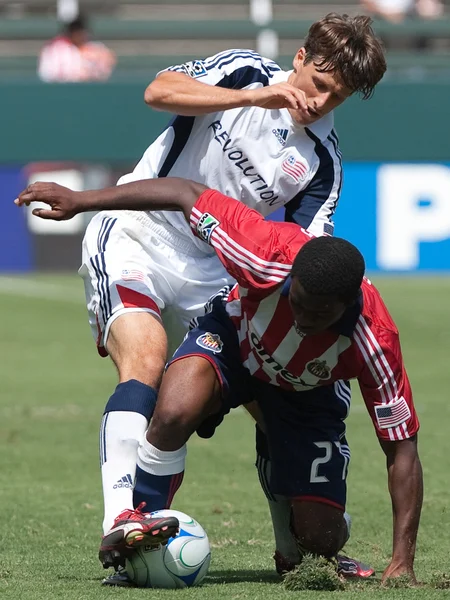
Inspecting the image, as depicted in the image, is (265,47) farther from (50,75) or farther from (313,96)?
(313,96)

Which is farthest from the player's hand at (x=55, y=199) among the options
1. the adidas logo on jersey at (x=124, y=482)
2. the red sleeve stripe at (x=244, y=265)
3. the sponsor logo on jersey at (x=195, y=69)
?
the adidas logo on jersey at (x=124, y=482)

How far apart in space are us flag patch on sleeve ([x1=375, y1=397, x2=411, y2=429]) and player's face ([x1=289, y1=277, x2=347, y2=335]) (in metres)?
0.36

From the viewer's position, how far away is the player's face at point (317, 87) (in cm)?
502

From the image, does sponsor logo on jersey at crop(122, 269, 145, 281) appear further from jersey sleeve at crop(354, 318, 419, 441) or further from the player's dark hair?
the player's dark hair

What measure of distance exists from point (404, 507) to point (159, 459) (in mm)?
888

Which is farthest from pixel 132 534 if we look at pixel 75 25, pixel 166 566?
pixel 75 25

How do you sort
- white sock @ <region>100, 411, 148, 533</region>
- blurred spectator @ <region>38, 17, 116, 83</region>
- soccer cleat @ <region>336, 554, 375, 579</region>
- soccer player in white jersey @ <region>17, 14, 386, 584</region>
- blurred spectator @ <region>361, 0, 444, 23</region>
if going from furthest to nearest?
blurred spectator @ <region>361, 0, 444, 23</region>, blurred spectator @ <region>38, 17, 116, 83</region>, soccer player in white jersey @ <region>17, 14, 386, 584</region>, soccer cleat @ <region>336, 554, 375, 579</region>, white sock @ <region>100, 411, 148, 533</region>

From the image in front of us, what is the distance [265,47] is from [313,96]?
46.6ft

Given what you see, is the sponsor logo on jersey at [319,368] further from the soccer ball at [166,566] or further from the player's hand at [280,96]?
the player's hand at [280,96]

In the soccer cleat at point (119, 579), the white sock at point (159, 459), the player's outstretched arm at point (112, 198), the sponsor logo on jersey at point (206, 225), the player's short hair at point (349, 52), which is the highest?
the player's short hair at point (349, 52)

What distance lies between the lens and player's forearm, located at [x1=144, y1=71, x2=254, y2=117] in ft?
16.2

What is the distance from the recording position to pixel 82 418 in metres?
8.62

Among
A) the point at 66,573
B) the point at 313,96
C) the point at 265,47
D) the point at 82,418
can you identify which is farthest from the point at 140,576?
the point at 265,47

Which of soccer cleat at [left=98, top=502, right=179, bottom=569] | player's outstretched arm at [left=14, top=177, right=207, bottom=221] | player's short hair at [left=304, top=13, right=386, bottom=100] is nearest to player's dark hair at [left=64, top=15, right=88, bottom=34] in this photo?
player's short hair at [left=304, top=13, right=386, bottom=100]
